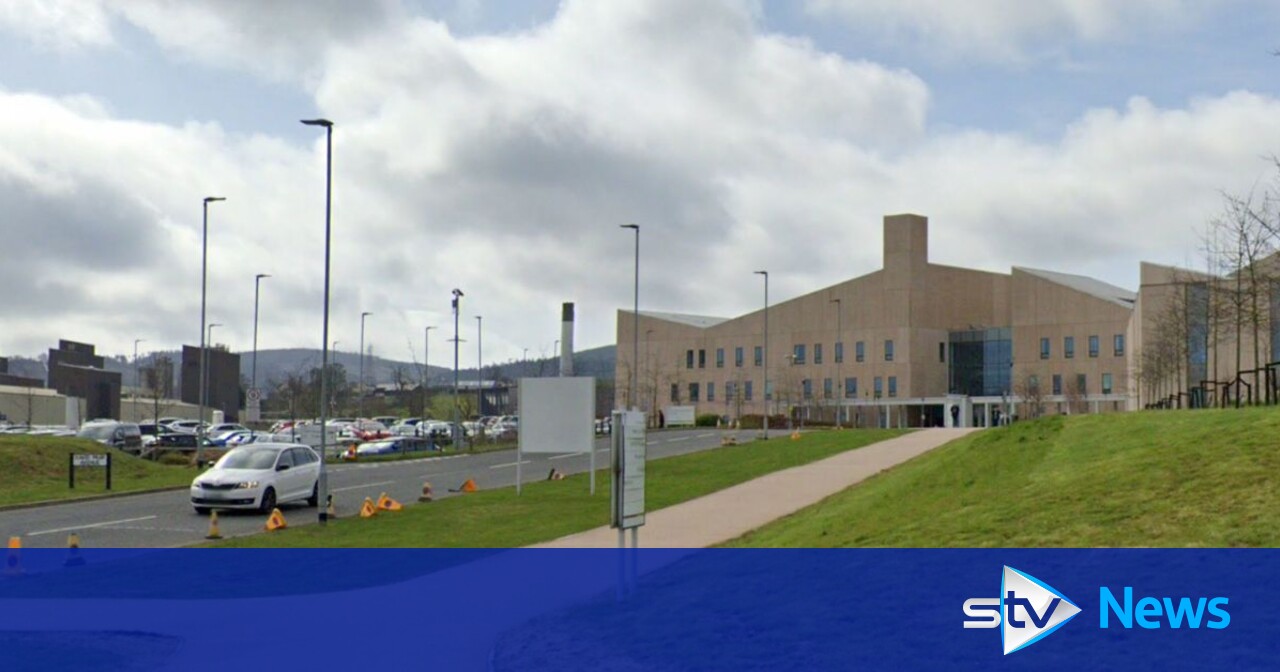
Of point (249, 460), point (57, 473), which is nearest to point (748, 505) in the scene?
point (249, 460)

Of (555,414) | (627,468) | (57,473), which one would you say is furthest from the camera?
(57,473)

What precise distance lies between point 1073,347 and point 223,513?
7796cm

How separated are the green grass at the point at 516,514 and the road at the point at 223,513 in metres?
1.32

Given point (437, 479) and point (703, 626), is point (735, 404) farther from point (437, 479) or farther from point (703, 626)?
point (703, 626)

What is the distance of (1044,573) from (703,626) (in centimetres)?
308

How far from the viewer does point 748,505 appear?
2741cm

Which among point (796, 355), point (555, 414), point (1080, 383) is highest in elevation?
point (796, 355)

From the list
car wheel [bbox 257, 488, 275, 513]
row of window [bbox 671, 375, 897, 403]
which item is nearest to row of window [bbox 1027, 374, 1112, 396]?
row of window [bbox 671, 375, 897, 403]

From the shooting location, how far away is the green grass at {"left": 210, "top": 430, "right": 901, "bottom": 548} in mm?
22312

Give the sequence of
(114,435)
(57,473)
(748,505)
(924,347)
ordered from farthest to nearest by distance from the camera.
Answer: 1. (924,347)
2. (114,435)
3. (57,473)
4. (748,505)

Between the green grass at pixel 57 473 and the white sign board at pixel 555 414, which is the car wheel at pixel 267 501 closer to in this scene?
the white sign board at pixel 555 414

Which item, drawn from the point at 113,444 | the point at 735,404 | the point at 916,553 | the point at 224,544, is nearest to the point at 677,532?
the point at 224,544

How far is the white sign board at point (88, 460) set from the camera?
116 feet

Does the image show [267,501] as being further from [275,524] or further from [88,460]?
[88,460]
